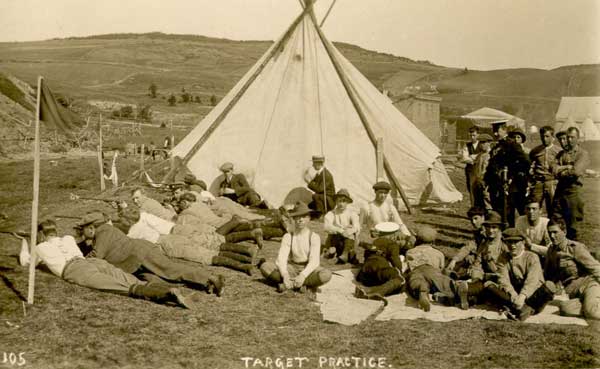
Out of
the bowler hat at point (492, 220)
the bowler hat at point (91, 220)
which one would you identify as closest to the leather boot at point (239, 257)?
the bowler hat at point (91, 220)

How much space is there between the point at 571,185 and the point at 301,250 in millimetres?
3281

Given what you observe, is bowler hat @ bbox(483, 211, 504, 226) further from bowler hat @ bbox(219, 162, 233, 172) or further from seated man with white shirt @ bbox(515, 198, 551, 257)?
bowler hat @ bbox(219, 162, 233, 172)

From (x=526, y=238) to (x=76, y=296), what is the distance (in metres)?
4.31

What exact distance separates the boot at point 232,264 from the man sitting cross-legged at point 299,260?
36cm

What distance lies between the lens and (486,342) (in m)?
4.52

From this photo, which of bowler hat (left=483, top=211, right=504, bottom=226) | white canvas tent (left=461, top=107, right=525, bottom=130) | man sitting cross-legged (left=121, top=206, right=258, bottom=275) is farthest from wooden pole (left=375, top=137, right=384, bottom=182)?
white canvas tent (left=461, top=107, right=525, bottom=130)

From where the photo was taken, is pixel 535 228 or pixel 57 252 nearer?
pixel 57 252

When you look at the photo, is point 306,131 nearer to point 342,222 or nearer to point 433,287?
point 342,222

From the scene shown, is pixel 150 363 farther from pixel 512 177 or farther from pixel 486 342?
pixel 512 177

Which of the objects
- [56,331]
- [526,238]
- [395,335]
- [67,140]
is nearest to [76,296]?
[56,331]

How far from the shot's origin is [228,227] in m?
7.62

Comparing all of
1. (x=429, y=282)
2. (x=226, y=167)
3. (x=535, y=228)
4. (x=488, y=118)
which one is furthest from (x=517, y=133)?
(x=488, y=118)

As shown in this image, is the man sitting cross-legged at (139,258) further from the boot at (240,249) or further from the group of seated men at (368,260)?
the boot at (240,249)

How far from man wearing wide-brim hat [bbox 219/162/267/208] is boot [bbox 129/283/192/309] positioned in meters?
4.23
